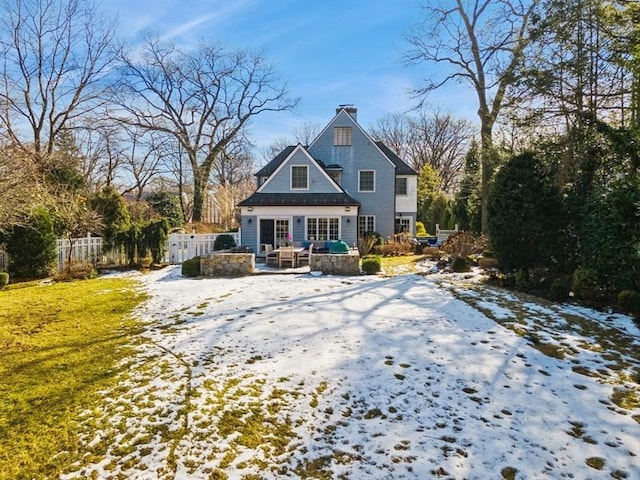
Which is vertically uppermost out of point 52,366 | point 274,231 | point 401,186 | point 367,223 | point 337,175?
point 337,175

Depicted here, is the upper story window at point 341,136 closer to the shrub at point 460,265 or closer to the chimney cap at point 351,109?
the chimney cap at point 351,109

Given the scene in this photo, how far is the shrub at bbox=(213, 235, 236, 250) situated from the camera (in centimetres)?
1697

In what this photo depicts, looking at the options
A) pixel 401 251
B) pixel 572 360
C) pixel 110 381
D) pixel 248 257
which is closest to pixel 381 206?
pixel 401 251

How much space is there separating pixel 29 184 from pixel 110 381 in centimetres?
523

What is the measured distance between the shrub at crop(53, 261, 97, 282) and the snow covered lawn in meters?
5.81

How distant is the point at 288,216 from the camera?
18109mm

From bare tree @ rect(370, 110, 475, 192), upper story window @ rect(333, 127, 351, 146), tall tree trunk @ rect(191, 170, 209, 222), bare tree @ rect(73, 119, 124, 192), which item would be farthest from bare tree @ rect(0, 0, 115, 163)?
bare tree @ rect(370, 110, 475, 192)

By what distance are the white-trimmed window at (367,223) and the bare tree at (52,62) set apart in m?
16.9

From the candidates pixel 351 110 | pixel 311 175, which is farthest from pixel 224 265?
pixel 351 110

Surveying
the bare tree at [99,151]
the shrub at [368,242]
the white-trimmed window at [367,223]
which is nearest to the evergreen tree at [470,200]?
the white-trimmed window at [367,223]

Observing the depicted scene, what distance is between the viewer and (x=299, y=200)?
59.9 feet

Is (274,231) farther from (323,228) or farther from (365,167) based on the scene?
(365,167)

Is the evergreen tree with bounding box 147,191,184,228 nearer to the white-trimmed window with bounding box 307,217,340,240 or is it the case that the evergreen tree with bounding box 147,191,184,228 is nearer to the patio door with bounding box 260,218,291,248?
the patio door with bounding box 260,218,291,248

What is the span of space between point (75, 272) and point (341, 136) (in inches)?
585
